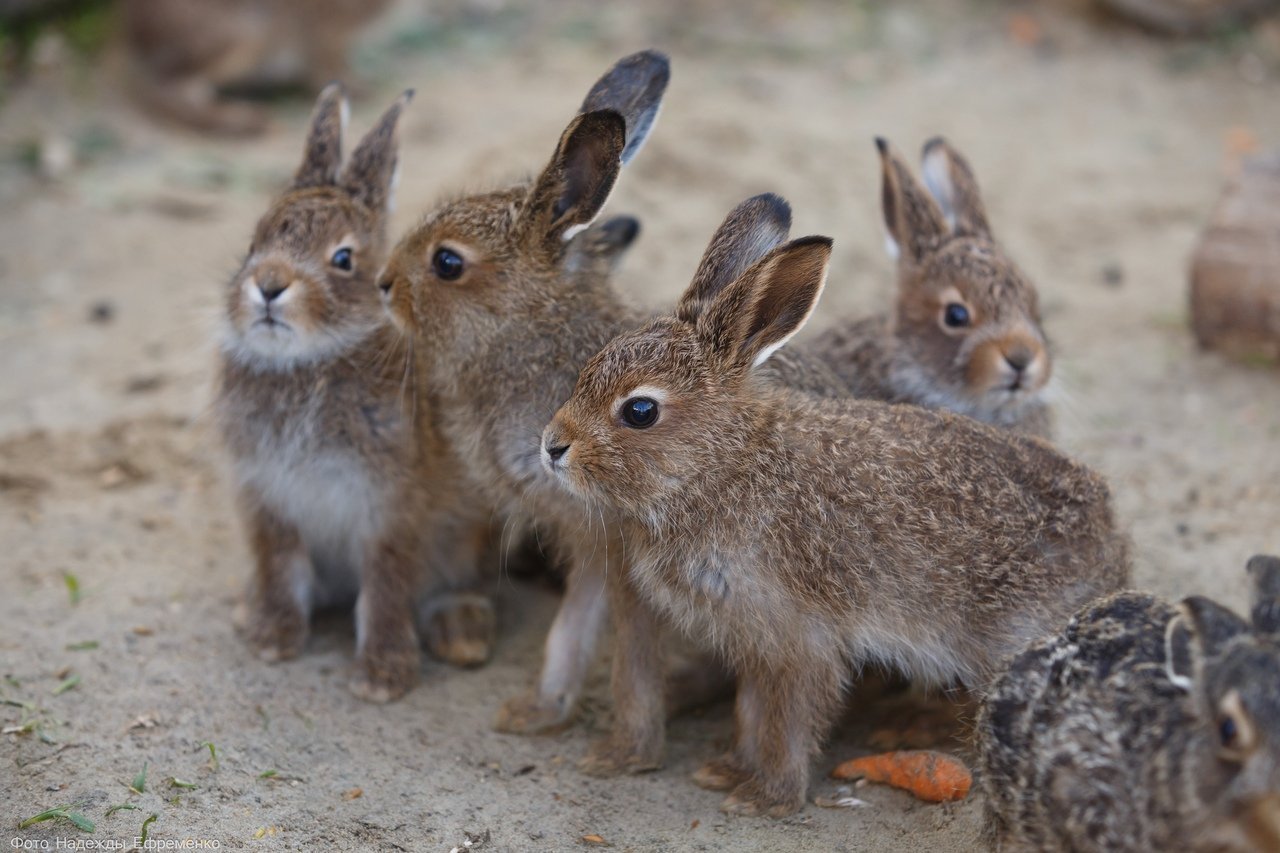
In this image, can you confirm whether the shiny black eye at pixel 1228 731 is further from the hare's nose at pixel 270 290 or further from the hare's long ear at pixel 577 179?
the hare's nose at pixel 270 290

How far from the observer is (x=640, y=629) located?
5.25 metres

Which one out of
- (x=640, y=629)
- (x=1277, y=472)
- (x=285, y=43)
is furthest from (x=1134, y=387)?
(x=285, y=43)

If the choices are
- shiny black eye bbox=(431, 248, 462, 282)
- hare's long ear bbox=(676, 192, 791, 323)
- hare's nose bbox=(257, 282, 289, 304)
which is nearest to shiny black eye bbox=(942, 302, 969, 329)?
hare's long ear bbox=(676, 192, 791, 323)

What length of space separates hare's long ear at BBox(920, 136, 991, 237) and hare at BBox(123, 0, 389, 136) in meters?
6.17

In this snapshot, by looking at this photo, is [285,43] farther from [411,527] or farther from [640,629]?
[640,629]

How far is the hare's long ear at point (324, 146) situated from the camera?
6.14m

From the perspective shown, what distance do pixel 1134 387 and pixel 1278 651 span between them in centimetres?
438

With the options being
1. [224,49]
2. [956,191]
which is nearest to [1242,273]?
[956,191]

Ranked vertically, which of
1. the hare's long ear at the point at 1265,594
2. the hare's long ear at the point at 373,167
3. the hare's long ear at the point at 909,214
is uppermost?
the hare's long ear at the point at 909,214

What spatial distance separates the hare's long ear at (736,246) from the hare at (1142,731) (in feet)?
5.49

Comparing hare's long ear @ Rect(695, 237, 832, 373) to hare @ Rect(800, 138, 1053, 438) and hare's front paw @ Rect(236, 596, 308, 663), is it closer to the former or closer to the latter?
hare @ Rect(800, 138, 1053, 438)

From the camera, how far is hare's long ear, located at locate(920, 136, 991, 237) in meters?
6.73

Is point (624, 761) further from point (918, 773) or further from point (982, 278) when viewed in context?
point (982, 278)

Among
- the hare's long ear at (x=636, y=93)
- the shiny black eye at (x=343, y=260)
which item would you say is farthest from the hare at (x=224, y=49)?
the hare's long ear at (x=636, y=93)
